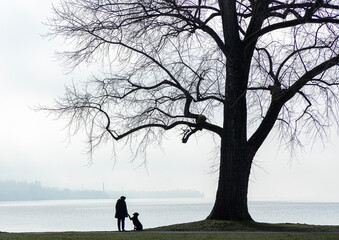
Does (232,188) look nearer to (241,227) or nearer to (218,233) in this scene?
(241,227)

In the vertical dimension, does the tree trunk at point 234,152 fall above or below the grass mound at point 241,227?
above

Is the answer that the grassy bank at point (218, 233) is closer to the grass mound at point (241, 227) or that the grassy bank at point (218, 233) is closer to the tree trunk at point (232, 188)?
the grass mound at point (241, 227)

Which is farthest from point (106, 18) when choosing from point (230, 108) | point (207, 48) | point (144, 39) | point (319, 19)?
point (319, 19)

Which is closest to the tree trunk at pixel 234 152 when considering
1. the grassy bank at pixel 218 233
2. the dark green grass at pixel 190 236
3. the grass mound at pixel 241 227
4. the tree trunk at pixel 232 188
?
the tree trunk at pixel 232 188

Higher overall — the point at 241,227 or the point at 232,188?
the point at 232,188

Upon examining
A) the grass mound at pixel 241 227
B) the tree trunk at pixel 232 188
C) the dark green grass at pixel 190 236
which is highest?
the tree trunk at pixel 232 188

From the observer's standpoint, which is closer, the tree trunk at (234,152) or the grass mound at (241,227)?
the grass mound at (241,227)

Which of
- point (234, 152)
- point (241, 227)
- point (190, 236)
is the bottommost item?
point (190, 236)

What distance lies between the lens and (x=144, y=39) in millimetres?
26422

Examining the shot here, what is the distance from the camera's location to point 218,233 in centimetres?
2239

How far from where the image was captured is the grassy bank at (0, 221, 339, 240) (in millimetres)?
21000

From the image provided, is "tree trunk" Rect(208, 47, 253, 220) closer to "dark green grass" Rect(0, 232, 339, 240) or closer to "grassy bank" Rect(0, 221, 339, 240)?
"grassy bank" Rect(0, 221, 339, 240)

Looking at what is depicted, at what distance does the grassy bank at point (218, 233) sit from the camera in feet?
68.9

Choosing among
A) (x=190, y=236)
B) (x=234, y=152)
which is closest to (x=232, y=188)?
(x=234, y=152)
